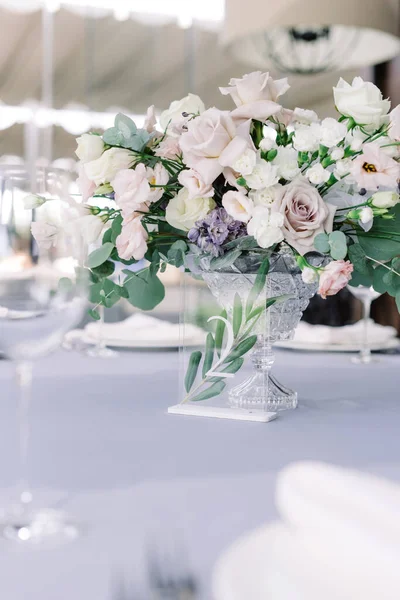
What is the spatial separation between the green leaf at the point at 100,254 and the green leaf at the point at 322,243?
278mm

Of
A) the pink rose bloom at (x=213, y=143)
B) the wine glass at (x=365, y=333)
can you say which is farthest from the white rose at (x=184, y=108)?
the wine glass at (x=365, y=333)

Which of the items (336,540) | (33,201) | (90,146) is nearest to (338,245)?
(90,146)

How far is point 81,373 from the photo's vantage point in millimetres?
1308

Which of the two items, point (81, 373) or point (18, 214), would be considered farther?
point (81, 373)

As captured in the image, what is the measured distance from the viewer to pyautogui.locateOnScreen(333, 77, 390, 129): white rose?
0.92 meters

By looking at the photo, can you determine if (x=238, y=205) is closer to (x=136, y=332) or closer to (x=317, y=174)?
(x=317, y=174)

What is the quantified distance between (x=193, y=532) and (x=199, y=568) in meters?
0.07

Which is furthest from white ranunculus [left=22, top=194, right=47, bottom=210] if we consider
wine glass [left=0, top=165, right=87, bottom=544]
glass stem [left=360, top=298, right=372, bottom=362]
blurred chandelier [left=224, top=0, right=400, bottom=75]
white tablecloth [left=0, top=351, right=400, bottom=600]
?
blurred chandelier [left=224, top=0, right=400, bottom=75]

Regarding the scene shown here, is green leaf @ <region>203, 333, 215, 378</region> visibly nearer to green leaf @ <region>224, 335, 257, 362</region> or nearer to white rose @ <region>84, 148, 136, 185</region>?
green leaf @ <region>224, 335, 257, 362</region>

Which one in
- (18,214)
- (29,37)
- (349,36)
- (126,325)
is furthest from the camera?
(29,37)

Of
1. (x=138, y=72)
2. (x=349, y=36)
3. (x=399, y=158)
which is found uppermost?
(x=138, y=72)

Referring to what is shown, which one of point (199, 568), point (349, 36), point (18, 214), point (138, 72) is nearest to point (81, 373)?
point (18, 214)

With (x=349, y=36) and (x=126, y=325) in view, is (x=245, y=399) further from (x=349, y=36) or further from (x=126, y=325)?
(x=349, y=36)

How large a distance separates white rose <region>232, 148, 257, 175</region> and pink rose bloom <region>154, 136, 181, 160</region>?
0.11 m
